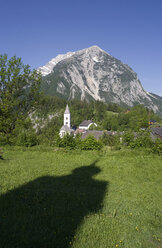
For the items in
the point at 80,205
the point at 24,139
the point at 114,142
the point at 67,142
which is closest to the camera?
the point at 80,205

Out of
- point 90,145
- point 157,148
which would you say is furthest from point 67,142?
point 157,148

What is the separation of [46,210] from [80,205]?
147cm

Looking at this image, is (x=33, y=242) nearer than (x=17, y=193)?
Yes

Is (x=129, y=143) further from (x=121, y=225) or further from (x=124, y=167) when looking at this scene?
(x=121, y=225)

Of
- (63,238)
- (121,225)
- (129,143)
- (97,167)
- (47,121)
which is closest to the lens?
(63,238)

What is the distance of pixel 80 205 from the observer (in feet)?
22.9

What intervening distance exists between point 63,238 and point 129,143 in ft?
55.1

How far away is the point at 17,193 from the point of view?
7.57 meters

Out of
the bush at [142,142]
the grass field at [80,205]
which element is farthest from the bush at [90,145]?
the grass field at [80,205]

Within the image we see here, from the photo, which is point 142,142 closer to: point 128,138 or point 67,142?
point 128,138

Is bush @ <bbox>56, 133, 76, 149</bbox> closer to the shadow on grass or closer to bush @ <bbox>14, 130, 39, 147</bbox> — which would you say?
bush @ <bbox>14, 130, 39, 147</bbox>

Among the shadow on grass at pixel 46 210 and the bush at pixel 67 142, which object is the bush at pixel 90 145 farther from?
the shadow on grass at pixel 46 210

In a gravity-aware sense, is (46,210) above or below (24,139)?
below

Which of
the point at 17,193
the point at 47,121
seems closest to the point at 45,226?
the point at 17,193
